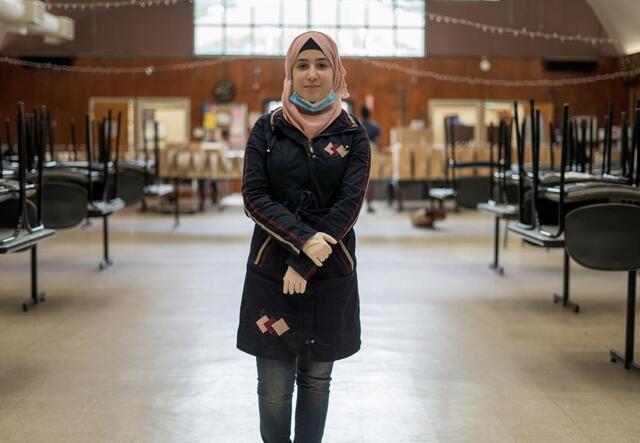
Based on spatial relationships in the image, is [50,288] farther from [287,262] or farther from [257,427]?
[287,262]

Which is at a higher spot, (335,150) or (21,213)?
(335,150)

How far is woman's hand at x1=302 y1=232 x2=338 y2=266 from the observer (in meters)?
2.40

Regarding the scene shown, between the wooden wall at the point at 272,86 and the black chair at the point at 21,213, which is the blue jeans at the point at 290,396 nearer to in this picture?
the black chair at the point at 21,213

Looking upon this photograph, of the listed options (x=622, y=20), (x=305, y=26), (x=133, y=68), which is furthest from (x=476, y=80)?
(x=622, y=20)

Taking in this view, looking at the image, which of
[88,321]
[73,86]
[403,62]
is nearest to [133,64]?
[73,86]

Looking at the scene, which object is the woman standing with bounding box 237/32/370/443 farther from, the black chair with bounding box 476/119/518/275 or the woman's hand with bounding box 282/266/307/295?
the black chair with bounding box 476/119/518/275

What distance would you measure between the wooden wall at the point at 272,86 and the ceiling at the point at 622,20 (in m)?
10.2

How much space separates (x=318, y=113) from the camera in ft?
8.47

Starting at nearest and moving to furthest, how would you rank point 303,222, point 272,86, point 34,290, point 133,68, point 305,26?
point 303,222 < point 34,290 < point 133,68 < point 272,86 < point 305,26

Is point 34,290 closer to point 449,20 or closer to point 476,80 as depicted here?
point 449,20

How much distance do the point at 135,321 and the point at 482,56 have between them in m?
17.1

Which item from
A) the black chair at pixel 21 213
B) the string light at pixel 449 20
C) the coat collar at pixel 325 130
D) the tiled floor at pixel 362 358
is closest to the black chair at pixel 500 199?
the tiled floor at pixel 362 358

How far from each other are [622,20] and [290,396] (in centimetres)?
768

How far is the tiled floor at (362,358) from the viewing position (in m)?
3.39
